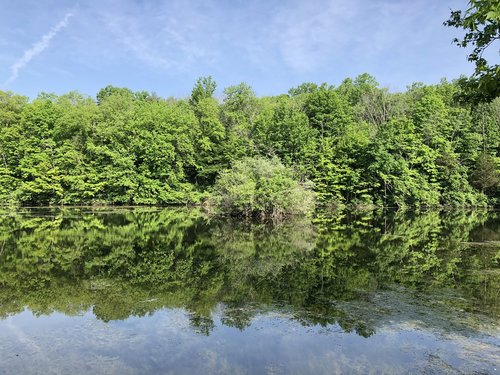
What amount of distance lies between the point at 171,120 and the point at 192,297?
155 feet

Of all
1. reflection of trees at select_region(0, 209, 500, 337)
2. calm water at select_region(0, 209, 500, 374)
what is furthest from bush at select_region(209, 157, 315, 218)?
calm water at select_region(0, 209, 500, 374)

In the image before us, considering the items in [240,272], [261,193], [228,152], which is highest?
[228,152]

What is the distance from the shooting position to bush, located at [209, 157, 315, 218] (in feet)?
102

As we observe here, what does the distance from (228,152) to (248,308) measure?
45174 mm

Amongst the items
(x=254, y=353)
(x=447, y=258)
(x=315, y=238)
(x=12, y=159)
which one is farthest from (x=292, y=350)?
(x=12, y=159)

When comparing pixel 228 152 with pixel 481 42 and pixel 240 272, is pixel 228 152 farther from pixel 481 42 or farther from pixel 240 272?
pixel 481 42

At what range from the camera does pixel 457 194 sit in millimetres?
52531

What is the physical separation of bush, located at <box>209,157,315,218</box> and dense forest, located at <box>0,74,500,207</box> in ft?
49.3

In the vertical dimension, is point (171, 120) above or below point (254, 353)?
above

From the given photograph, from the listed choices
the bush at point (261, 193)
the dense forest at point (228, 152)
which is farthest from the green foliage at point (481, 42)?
the dense forest at point (228, 152)

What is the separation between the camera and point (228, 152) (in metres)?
54.5

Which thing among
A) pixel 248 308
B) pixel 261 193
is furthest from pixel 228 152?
→ pixel 248 308

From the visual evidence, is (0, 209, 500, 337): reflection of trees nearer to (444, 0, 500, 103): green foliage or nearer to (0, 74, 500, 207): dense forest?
(444, 0, 500, 103): green foliage

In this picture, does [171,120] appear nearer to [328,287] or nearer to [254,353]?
[328,287]
